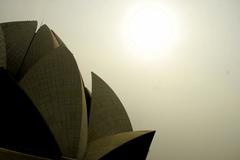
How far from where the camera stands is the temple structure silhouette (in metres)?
0.48

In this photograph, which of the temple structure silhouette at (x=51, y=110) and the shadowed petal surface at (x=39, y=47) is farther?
the shadowed petal surface at (x=39, y=47)

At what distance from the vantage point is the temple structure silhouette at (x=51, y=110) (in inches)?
18.9

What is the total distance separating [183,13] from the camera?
95 cm

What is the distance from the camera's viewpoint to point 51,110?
1.73 feet

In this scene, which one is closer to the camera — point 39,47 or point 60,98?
point 60,98

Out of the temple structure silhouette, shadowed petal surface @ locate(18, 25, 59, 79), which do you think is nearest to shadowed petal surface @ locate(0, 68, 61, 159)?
the temple structure silhouette

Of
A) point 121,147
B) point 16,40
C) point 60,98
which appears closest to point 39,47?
point 16,40

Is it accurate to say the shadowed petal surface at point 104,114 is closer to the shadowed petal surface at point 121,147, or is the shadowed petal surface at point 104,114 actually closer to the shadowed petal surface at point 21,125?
the shadowed petal surface at point 121,147

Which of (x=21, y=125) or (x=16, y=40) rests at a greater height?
(x=16, y=40)

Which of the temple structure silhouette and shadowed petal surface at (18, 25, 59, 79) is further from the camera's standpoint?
shadowed petal surface at (18, 25, 59, 79)

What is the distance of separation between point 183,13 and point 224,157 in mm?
464

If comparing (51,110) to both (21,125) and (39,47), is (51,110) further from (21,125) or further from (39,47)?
(39,47)

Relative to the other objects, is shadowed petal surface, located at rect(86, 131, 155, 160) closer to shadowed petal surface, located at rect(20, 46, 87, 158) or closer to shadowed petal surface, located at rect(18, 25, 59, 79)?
shadowed petal surface, located at rect(20, 46, 87, 158)

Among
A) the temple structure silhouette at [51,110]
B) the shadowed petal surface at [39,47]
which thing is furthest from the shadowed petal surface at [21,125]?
the shadowed petal surface at [39,47]
